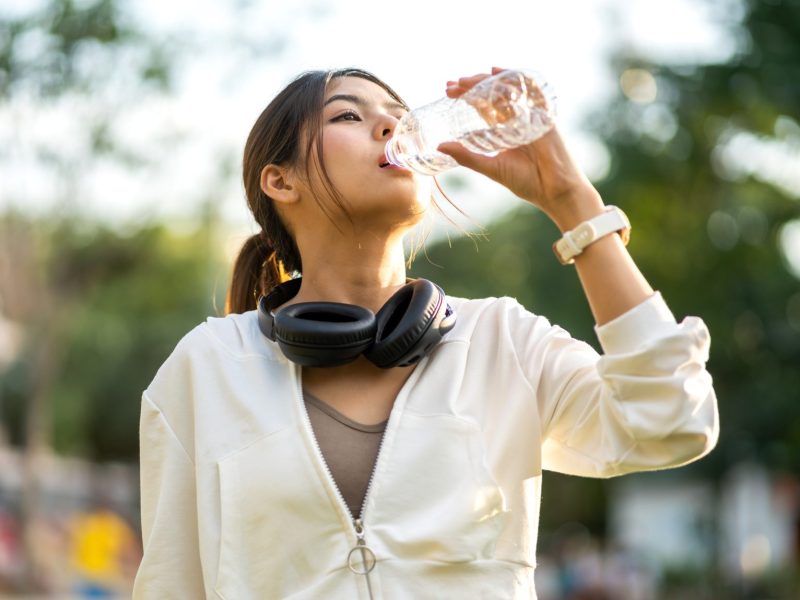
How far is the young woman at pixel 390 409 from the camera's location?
2.43 metres

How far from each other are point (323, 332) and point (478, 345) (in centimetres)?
37

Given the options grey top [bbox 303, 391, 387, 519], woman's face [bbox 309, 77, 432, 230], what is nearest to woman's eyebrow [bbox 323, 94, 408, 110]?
woman's face [bbox 309, 77, 432, 230]

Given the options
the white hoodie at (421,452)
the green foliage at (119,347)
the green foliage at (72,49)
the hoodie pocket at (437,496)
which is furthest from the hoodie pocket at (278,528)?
the green foliage at (119,347)

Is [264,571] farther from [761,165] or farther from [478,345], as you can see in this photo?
[761,165]

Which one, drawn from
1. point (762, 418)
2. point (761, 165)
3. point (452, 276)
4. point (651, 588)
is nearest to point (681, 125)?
point (761, 165)

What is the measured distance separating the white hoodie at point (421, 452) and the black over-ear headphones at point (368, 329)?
79mm

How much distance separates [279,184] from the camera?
120 inches

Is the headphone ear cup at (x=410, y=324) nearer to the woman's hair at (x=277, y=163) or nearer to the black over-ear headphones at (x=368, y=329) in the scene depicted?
the black over-ear headphones at (x=368, y=329)

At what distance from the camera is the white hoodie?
2.38m

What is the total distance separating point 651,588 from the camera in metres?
27.4

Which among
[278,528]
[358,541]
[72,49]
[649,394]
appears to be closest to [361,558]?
[358,541]

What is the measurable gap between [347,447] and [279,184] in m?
0.78

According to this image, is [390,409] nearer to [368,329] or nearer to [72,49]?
[368,329]

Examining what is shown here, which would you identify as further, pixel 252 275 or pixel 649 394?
pixel 252 275
